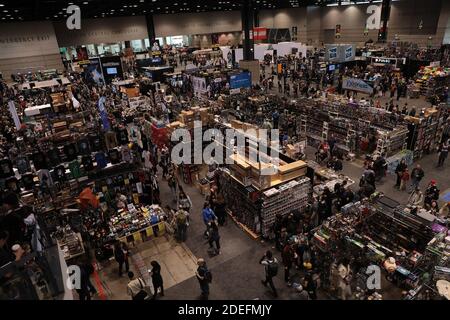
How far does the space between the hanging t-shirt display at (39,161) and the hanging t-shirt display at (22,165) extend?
884 mm

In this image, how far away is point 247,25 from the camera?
27.8 m

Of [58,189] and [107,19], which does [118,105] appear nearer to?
[58,189]

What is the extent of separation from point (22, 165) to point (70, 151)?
6.18 ft

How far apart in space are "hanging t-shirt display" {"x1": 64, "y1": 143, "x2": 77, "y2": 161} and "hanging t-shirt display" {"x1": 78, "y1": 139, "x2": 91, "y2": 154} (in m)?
0.19

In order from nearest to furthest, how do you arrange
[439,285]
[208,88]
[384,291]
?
[439,285] → [384,291] → [208,88]

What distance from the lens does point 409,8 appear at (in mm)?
→ 41281

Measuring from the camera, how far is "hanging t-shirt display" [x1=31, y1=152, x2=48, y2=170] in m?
11.5

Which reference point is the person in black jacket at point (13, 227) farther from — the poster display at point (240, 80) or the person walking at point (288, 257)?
the poster display at point (240, 80)

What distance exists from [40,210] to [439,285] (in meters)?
11.5

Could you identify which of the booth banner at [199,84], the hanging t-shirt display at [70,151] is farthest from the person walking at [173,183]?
the booth banner at [199,84]

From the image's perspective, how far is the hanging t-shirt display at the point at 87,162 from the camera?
38.4 ft

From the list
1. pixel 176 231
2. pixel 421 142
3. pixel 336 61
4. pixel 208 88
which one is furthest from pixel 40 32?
pixel 421 142

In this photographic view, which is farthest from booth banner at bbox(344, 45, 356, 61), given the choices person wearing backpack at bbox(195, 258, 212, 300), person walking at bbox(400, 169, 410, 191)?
person wearing backpack at bbox(195, 258, 212, 300)

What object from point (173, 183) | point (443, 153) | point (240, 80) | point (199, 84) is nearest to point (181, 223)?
point (173, 183)
